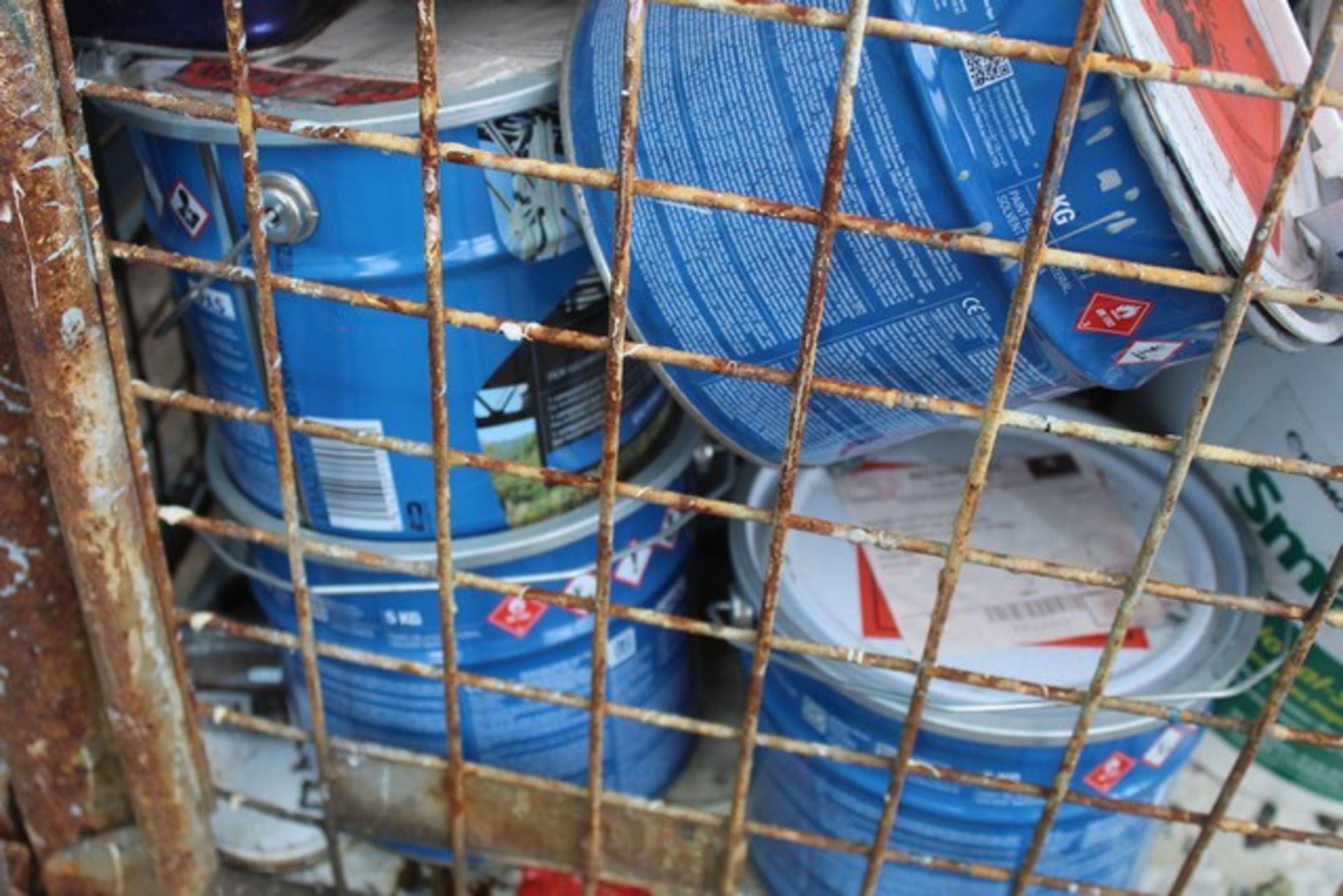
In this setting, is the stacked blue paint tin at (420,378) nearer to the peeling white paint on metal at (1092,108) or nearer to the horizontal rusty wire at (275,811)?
the horizontal rusty wire at (275,811)

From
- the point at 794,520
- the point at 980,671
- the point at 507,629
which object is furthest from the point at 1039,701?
the point at 507,629

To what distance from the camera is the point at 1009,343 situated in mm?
618

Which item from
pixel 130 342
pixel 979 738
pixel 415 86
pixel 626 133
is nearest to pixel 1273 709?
pixel 979 738

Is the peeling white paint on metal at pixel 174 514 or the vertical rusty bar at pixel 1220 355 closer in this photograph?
the vertical rusty bar at pixel 1220 355

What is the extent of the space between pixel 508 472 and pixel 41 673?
412 mm

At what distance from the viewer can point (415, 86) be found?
0.83 metres

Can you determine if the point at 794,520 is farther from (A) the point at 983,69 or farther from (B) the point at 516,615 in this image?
(B) the point at 516,615

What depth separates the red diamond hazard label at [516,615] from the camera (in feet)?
3.33

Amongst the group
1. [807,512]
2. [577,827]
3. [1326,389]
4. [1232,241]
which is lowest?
[577,827]

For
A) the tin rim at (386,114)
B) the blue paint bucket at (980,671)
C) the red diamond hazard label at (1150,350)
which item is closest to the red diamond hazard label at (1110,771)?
the blue paint bucket at (980,671)

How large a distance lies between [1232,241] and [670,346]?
31cm

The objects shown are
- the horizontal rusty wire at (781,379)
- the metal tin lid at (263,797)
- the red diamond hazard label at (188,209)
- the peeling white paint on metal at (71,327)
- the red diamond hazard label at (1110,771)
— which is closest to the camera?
the horizontal rusty wire at (781,379)

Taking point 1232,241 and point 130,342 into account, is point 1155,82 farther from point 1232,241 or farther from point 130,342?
point 130,342

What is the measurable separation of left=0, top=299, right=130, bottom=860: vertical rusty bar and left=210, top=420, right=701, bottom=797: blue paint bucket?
5.7 inches
